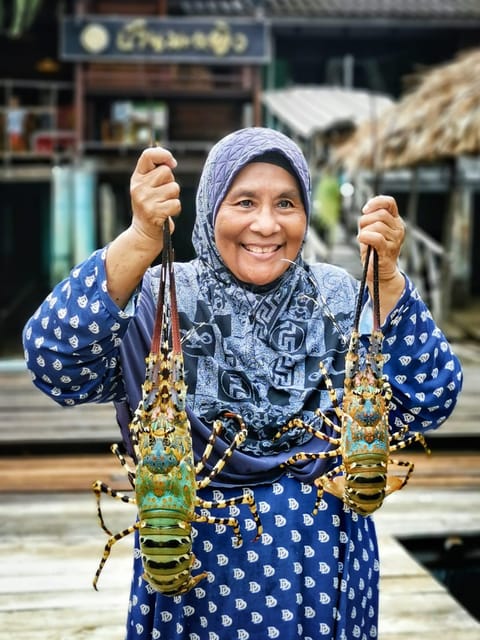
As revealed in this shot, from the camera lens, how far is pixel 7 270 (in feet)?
69.1

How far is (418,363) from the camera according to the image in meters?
2.56

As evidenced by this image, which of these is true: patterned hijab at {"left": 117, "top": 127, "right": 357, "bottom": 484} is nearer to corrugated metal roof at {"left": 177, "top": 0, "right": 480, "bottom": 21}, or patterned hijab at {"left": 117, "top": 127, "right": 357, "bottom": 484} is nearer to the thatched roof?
the thatched roof

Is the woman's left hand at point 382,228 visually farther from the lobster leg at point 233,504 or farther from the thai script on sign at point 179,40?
the thai script on sign at point 179,40

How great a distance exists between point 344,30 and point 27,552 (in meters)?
15.4

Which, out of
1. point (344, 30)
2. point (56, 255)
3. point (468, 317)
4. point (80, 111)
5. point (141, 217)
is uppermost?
point (344, 30)

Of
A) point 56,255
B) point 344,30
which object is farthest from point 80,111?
point 344,30

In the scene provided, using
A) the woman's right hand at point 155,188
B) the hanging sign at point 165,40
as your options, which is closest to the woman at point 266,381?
the woman's right hand at point 155,188

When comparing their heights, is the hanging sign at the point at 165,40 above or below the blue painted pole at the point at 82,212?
above

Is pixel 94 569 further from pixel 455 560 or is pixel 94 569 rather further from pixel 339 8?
pixel 339 8

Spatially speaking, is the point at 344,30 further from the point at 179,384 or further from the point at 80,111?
the point at 179,384

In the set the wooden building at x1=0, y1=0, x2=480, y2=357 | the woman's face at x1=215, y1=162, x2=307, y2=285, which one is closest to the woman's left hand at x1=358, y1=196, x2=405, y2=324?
the woman's face at x1=215, y1=162, x2=307, y2=285

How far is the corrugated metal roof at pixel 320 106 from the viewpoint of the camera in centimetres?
1568

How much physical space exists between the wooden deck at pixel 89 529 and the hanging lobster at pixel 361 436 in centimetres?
183

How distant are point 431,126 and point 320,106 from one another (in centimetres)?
489
